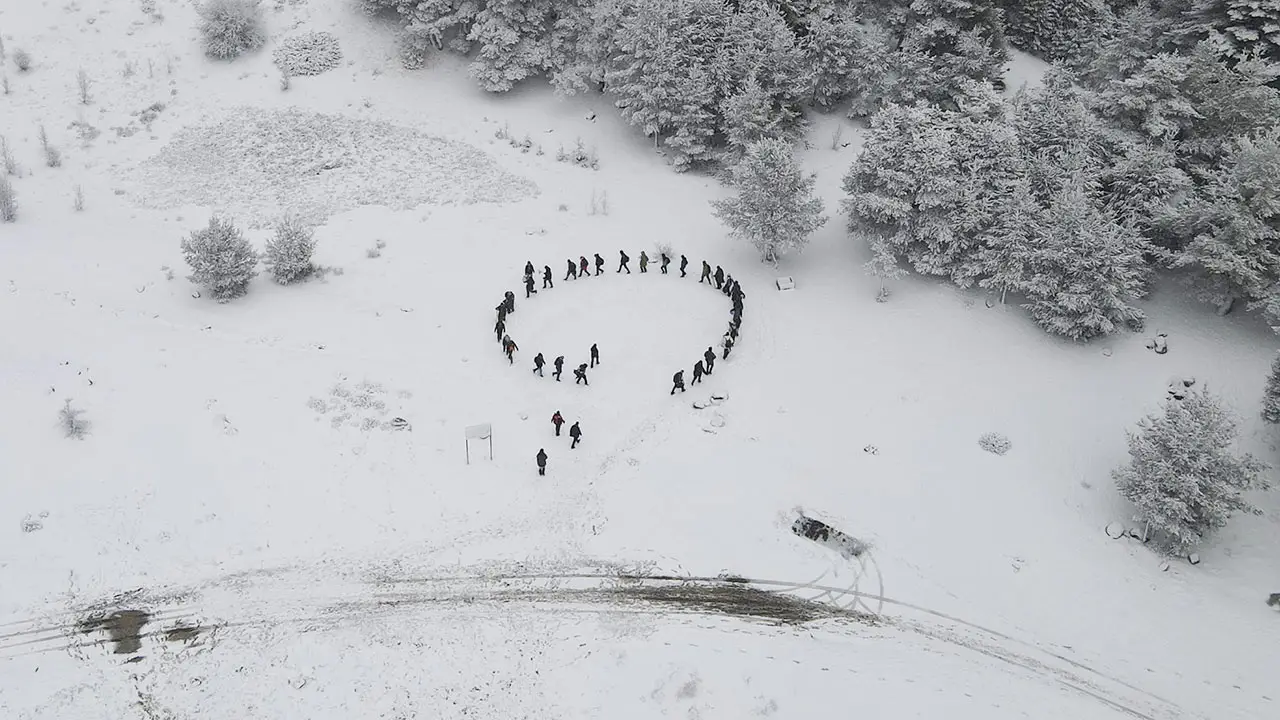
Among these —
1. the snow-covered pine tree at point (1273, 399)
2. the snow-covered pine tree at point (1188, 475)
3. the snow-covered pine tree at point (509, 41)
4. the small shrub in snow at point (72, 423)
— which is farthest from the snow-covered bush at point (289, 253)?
the snow-covered pine tree at point (1273, 399)

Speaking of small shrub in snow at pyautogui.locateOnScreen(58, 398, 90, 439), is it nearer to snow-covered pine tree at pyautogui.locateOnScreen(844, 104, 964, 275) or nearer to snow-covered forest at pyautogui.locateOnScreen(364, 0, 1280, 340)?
snow-covered forest at pyautogui.locateOnScreen(364, 0, 1280, 340)

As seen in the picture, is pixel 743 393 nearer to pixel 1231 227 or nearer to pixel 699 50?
pixel 1231 227

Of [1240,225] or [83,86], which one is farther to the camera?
[83,86]

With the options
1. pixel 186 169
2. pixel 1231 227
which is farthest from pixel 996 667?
pixel 186 169

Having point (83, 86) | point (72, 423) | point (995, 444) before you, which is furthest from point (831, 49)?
point (83, 86)

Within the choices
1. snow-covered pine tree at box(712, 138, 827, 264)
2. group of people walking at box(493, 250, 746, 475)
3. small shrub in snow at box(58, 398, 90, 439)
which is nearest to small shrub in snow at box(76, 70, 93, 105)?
small shrub in snow at box(58, 398, 90, 439)

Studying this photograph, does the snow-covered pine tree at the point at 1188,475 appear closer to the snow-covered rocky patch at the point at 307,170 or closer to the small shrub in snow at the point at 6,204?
the snow-covered rocky patch at the point at 307,170

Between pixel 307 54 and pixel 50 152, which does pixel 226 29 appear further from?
pixel 50 152
